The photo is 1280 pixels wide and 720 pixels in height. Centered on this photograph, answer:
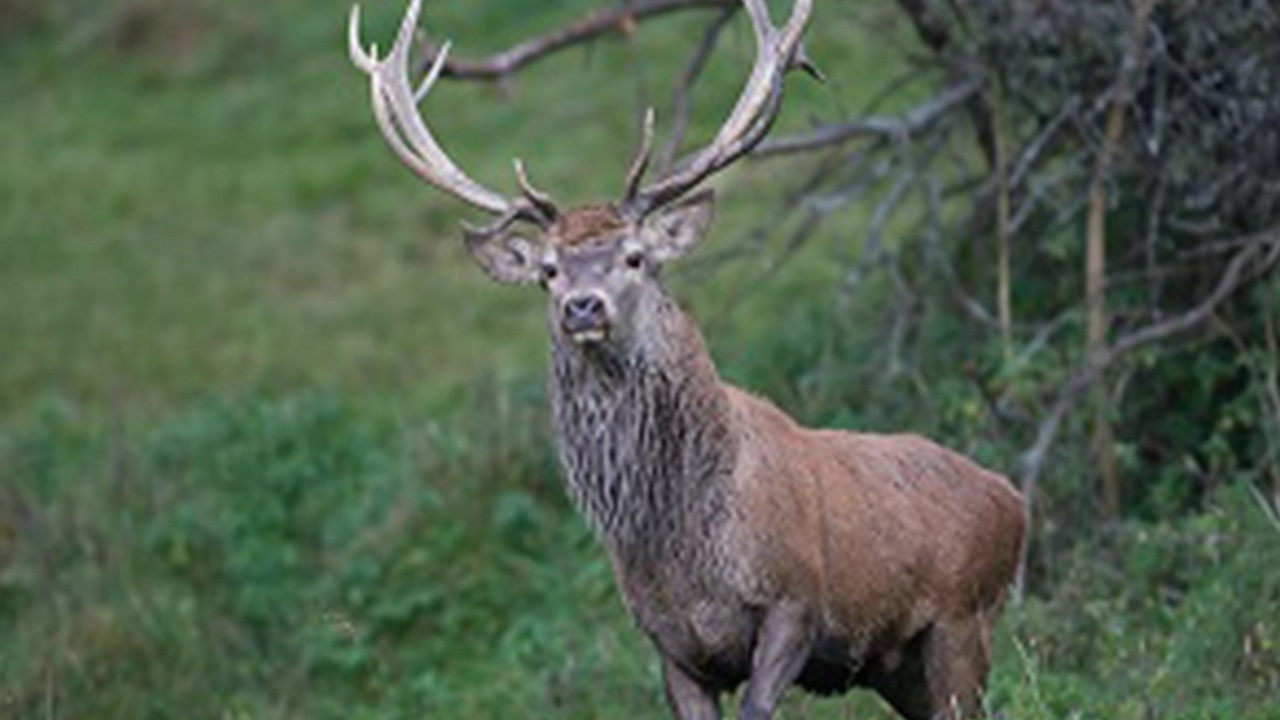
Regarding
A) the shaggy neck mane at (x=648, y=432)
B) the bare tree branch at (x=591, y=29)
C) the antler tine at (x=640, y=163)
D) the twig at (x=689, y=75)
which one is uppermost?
the antler tine at (x=640, y=163)

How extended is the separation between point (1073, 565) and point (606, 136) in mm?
8393

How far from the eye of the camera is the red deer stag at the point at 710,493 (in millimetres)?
7492

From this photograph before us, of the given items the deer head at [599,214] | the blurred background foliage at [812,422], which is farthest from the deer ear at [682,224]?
the blurred background foliage at [812,422]

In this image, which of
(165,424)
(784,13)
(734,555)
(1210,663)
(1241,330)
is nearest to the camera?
(734,555)

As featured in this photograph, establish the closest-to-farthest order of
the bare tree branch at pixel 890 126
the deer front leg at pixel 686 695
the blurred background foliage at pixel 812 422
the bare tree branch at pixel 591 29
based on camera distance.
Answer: the deer front leg at pixel 686 695
the blurred background foliage at pixel 812 422
the bare tree branch at pixel 591 29
the bare tree branch at pixel 890 126

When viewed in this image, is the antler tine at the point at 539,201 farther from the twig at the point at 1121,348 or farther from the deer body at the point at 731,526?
the twig at the point at 1121,348

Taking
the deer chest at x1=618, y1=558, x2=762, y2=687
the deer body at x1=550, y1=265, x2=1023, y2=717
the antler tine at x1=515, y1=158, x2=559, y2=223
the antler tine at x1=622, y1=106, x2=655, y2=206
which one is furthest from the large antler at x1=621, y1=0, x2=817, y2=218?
the deer chest at x1=618, y1=558, x2=762, y2=687

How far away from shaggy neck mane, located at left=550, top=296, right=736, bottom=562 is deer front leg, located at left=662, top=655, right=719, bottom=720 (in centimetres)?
Result: 29

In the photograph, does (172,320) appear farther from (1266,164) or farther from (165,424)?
(1266,164)

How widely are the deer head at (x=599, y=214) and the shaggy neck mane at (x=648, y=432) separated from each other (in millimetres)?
120

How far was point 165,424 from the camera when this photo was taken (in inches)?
541

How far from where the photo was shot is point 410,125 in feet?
26.6

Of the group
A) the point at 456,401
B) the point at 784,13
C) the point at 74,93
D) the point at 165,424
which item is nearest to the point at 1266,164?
the point at 784,13

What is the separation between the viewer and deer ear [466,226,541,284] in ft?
25.8
